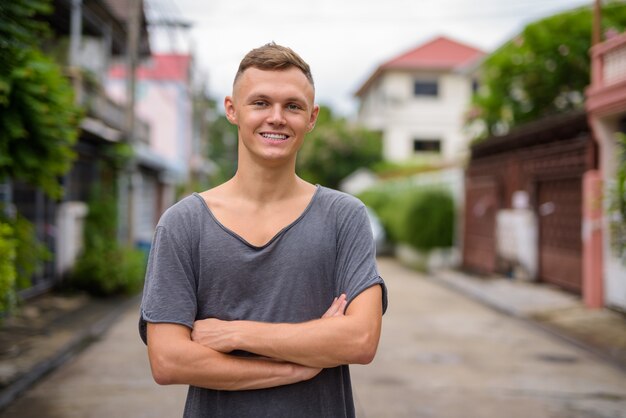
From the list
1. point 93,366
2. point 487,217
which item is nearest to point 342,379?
point 93,366

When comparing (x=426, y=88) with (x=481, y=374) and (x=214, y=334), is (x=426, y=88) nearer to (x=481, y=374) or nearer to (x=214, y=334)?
(x=481, y=374)

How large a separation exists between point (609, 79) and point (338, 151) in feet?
88.6

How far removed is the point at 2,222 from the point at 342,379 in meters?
4.87

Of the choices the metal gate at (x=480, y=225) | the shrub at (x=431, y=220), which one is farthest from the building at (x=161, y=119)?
the metal gate at (x=480, y=225)

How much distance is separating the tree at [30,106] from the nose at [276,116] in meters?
3.69

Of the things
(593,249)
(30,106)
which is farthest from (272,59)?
(593,249)

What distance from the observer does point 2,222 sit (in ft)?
19.5

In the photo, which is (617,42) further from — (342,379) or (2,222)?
(342,379)

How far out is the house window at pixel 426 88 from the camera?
115 feet

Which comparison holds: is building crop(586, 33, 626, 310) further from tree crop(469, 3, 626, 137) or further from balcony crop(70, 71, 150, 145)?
balcony crop(70, 71, 150, 145)

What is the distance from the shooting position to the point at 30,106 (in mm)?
5547

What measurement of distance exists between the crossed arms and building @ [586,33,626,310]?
884cm

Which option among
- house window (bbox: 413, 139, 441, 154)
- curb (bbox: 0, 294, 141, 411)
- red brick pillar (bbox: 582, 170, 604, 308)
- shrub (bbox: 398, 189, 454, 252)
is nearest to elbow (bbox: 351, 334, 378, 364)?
curb (bbox: 0, 294, 141, 411)

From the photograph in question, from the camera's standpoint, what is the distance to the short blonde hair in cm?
194
